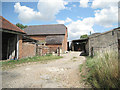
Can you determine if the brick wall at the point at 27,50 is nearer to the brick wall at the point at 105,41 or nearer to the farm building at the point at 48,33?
the brick wall at the point at 105,41

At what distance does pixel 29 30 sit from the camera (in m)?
29.5

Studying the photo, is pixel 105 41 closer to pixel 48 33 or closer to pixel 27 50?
pixel 27 50

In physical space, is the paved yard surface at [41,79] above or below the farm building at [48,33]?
below

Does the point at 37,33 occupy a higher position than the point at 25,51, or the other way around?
the point at 37,33

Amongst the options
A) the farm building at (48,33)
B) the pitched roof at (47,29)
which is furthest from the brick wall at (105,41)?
the pitched roof at (47,29)

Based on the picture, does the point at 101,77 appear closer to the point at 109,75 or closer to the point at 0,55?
the point at 109,75

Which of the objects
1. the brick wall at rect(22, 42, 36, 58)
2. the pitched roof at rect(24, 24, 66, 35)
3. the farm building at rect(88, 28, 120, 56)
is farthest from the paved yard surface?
the pitched roof at rect(24, 24, 66, 35)

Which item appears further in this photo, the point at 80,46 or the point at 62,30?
the point at 80,46

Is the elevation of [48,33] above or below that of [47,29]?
below

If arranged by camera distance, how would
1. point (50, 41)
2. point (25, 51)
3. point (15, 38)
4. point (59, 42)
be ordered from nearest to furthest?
point (15, 38) → point (25, 51) → point (59, 42) → point (50, 41)

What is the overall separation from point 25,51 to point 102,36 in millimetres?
9046

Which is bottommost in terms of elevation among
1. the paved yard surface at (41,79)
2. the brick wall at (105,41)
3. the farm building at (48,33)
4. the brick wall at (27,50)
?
the paved yard surface at (41,79)

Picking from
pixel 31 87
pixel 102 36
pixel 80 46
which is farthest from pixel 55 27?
pixel 31 87

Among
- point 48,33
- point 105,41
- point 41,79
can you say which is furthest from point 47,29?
point 41,79
